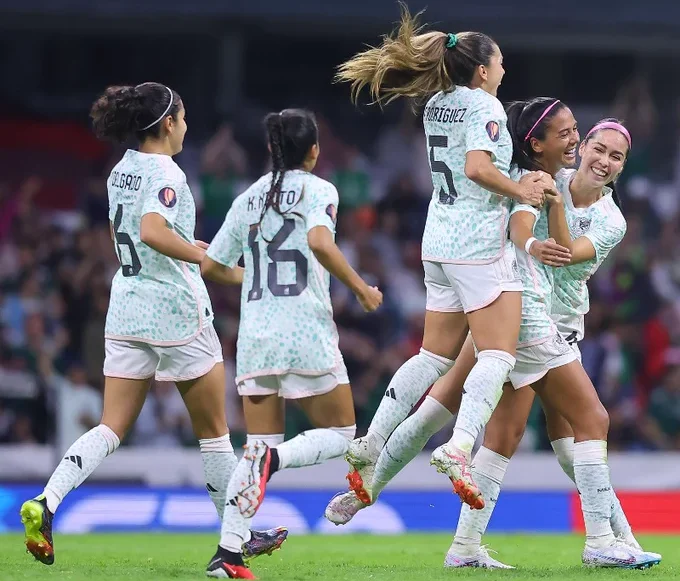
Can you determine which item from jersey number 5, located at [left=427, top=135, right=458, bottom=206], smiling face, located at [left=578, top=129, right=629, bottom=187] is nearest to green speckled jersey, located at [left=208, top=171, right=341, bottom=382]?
jersey number 5, located at [left=427, top=135, right=458, bottom=206]

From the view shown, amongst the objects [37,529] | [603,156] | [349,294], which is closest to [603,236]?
A: [603,156]

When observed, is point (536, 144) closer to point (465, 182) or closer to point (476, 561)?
point (465, 182)

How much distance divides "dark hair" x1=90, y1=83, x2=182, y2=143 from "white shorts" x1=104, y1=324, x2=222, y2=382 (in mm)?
1038

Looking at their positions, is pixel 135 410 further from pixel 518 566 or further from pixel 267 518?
pixel 267 518

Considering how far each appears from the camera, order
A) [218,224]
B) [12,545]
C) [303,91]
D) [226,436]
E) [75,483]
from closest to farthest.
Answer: [75,483]
[226,436]
[12,545]
[218,224]
[303,91]

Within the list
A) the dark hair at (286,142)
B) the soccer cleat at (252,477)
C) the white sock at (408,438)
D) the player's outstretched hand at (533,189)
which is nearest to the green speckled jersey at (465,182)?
the player's outstretched hand at (533,189)

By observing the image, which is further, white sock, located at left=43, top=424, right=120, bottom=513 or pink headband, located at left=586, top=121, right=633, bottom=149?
pink headband, located at left=586, top=121, right=633, bottom=149

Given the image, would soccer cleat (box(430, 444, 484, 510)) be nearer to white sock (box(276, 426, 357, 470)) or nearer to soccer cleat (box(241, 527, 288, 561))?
white sock (box(276, 426, 357, 470))

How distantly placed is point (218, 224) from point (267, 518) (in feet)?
14.6

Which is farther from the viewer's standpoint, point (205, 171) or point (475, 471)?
point (205, 171)

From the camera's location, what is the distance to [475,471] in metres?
6.42

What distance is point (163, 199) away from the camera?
626cm

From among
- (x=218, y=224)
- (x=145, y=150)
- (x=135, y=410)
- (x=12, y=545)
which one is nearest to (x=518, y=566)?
(x=135, y=410)

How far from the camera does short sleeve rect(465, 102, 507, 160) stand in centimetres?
590
